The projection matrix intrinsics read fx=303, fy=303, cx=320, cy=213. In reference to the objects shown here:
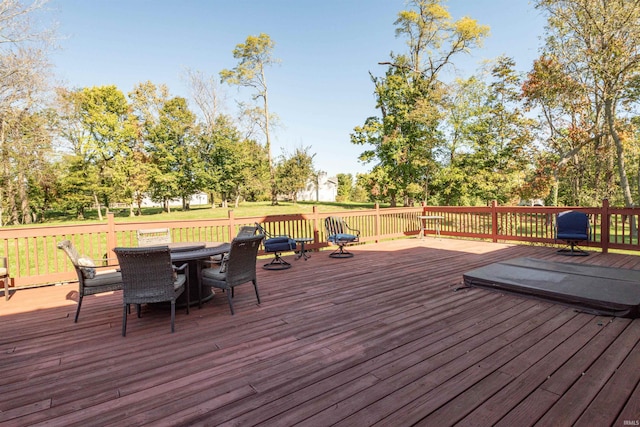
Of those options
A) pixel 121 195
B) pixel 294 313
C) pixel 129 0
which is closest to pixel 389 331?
pixel 294 313

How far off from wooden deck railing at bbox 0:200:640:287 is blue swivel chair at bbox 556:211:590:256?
0.51 metres

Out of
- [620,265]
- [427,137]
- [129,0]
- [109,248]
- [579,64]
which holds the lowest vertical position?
[620,265]

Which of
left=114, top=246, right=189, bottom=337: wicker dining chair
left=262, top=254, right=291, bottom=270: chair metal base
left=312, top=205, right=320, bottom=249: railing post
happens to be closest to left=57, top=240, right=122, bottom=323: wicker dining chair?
left=114, top=246, right=189, bottom=337: wicker dining chair

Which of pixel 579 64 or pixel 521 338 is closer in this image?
pixel 521 338

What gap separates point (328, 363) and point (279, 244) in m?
3.52

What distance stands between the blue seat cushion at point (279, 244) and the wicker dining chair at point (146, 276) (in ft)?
8.54

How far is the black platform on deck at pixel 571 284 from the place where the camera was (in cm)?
302

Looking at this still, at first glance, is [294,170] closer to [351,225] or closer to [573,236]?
[351,225]

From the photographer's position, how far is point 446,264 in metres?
5.51

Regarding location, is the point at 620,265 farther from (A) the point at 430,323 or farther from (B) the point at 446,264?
(A) the point at 430,323

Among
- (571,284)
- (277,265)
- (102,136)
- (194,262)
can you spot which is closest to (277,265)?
(277,265)

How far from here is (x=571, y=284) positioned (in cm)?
357

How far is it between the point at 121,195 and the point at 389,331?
22.2 m

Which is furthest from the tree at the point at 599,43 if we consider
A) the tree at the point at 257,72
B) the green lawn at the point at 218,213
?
the tree at the point at 257,72
